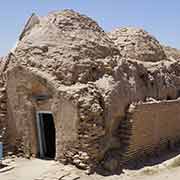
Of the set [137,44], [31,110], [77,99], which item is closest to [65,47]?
[77,99]

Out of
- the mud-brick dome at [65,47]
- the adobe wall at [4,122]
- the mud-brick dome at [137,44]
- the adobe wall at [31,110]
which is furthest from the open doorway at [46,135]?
the mud-brick dome at [137,44]

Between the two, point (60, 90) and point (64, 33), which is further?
point (64, 33)

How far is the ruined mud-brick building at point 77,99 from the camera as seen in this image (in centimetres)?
1141

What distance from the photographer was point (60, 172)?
10.9 meters

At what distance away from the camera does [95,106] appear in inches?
448

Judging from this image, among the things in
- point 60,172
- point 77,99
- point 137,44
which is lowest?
point 60,172

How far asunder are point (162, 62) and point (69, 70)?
18.4ft

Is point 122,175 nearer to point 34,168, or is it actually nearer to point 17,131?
point 34,168

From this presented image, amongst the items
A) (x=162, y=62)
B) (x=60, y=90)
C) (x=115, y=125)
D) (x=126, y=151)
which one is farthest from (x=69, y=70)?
(x=162, y=62)

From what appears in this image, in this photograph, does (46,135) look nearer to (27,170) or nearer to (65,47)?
(27,170)

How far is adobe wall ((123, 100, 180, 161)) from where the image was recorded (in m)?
12.3

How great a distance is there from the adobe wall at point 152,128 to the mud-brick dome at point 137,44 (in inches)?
104

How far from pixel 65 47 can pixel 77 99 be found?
217 cm

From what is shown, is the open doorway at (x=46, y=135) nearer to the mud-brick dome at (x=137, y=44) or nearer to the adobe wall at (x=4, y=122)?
the adobe wall at (x=4, y=122)
